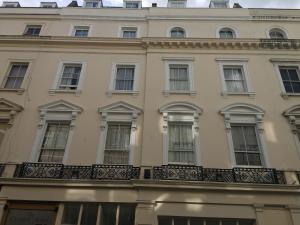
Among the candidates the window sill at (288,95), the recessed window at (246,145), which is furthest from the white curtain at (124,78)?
the window sill at (288,95)

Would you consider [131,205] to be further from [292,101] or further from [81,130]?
[292,101]

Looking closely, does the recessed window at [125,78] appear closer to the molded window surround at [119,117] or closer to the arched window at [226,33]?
the molded window surround at [119,117]

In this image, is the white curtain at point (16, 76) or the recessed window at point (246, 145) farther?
the white curtain at point (16, 76)

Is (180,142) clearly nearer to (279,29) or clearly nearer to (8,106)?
(8,106)

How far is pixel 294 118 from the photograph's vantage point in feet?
43.5

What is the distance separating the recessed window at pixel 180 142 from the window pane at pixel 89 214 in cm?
362

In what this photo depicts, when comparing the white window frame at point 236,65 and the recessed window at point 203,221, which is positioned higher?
the white window frame at point 236,65

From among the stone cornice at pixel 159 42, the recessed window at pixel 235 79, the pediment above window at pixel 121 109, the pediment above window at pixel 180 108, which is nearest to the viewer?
Answer: the pediment above window at pixel 180 108

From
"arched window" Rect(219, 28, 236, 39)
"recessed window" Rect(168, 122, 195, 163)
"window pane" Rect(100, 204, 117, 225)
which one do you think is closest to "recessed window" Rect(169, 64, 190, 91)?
"recessed window" Rect(168, 122, 195, 163)

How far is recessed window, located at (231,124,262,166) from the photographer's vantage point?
1247 centimetres

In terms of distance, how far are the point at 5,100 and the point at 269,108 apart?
12499 mm

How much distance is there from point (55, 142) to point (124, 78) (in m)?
4.82

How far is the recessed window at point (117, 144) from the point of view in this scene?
12680 mm

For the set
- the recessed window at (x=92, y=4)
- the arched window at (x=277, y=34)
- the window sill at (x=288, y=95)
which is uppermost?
the recessed window at (x=92, y=4)
